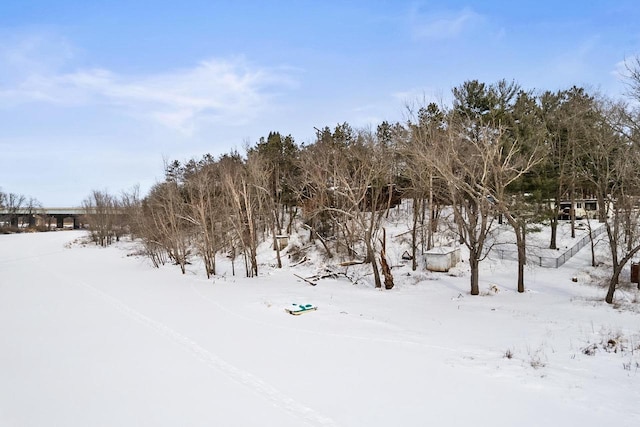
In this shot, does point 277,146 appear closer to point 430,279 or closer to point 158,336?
point 430,279

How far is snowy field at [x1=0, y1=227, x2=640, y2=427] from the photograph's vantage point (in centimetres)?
674

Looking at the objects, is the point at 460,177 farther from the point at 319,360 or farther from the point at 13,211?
the point at 13,211

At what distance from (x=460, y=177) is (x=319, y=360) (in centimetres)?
1237

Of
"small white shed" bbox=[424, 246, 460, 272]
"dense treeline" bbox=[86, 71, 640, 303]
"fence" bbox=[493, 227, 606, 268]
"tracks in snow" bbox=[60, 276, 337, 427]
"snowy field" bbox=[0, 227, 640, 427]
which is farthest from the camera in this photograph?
"fence" bbox=[493, 227, 606, 268]

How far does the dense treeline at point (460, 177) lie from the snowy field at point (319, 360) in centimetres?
461

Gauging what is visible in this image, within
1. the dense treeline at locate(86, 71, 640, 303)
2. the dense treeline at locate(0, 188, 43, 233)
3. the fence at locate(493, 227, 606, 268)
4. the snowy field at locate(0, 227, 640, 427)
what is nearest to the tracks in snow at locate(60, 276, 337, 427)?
the snowy field at locate(0, 227, 640, 427)

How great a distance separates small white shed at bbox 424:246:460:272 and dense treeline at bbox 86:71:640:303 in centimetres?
133

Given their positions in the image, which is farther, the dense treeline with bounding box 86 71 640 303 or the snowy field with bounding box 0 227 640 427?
the dense treeline with bounding box 86 71 640 303

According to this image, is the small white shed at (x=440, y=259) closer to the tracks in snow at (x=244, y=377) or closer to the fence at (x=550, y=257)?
the fence at (x=550, y=257)

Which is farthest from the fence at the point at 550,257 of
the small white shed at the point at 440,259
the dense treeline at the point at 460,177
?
the small white shed at the point at 440,259

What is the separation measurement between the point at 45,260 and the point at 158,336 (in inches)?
1443

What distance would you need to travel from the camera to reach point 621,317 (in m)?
14.3

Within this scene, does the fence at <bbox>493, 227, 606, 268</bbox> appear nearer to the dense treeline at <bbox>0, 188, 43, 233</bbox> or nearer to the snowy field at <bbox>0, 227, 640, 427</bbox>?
the snowy field at <bbox>0, 227, 640, 427</bbox>

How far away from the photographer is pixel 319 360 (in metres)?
→ 9.40
